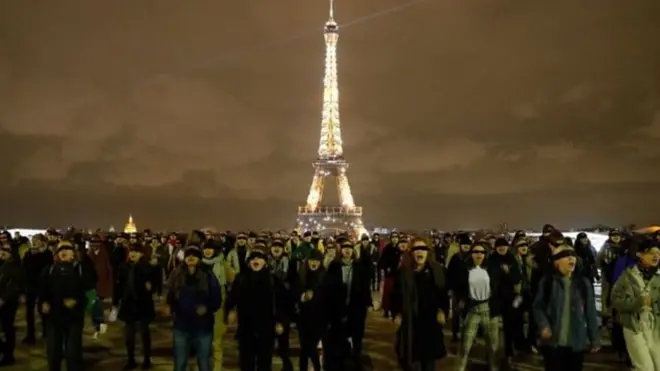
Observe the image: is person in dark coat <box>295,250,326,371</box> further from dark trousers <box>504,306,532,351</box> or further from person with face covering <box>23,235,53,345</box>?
person with face covering <box>23,235,53,345</box>

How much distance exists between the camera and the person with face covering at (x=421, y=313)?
25.8 ft

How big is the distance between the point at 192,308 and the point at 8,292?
3539 mm

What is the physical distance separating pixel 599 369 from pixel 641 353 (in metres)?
3.17

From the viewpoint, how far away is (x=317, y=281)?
9.38 meters

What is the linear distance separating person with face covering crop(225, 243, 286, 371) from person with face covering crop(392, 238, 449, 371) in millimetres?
1426

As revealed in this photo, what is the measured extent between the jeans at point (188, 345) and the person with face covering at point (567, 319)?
3.46m

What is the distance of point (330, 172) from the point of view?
73188 mm

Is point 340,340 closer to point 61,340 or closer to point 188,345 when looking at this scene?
point 188,345

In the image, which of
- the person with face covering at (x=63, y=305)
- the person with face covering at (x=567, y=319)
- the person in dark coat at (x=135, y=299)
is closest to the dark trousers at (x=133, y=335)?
the person in dark coat at (x=135, y=299)

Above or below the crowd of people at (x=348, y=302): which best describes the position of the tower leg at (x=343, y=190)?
above

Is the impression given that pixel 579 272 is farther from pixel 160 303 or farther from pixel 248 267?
pixel 160 303

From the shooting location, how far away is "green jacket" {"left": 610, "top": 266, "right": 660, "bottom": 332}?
7723mm

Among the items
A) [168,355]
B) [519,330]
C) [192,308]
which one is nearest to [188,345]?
[192,308]

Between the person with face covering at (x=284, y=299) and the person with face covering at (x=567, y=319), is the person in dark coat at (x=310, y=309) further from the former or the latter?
the person with face covering at (x=567, y=319)
